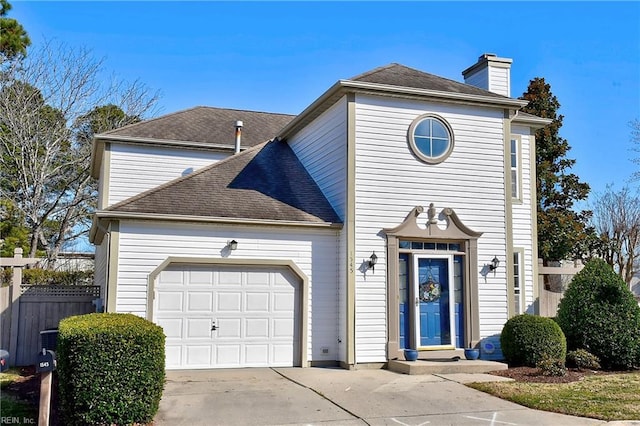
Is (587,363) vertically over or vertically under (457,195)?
under

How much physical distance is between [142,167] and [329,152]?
613 cm

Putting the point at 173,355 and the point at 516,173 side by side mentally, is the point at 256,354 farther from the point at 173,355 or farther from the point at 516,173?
the point at 516,173

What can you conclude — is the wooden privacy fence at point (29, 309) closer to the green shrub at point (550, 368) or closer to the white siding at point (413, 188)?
the white siding at point (413, 188)

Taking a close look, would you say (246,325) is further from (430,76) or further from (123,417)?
(430,76)

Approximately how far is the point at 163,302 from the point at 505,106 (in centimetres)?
883

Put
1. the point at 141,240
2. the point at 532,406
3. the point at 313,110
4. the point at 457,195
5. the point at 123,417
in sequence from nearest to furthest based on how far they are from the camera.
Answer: the point at 123,417 < the point at 532,406 < the point at 141,240 < the point at 457,195 < the point at 313,110

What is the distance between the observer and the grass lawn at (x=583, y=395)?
323 inches

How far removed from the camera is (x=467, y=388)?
9953 millimetres

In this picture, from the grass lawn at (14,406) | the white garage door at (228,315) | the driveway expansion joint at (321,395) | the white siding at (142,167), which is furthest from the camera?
the white siding at (142,167)

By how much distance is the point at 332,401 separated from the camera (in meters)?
8.88

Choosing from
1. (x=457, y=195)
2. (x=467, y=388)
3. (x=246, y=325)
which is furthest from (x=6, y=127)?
(x=467, y=388)

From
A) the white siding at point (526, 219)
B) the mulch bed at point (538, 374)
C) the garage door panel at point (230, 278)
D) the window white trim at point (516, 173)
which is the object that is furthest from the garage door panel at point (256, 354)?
the window white trim at point (516, 173)

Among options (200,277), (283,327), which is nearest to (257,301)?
(283,327)

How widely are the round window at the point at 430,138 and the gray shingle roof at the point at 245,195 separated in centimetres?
238
